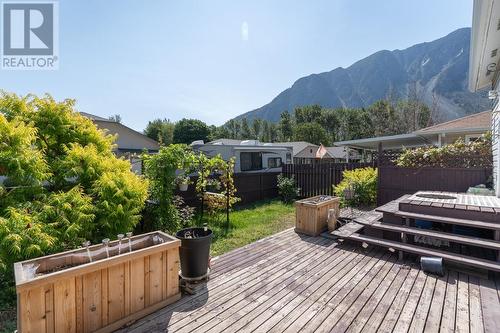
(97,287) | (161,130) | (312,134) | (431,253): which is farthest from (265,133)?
(97,287)

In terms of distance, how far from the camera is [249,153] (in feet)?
52.1

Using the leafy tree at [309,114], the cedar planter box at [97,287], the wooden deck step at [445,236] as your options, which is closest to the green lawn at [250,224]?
the cedar planter box at [97,287]

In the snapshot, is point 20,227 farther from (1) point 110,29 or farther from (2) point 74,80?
(2) point 74,80

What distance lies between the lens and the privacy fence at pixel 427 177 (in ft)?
20.8

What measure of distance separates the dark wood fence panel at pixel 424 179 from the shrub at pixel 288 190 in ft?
10.3

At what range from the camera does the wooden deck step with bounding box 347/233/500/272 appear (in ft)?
11.5

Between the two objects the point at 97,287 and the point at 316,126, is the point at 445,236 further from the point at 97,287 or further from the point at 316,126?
the point at 316,126

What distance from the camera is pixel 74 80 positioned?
8.86 metres

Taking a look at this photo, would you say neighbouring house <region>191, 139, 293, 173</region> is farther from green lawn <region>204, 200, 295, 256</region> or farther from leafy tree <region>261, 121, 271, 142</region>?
leafy tree <region>261, 121, 271, 142</region>

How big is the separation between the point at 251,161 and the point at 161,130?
1232 inches

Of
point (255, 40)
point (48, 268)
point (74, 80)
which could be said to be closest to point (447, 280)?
point (48, 268)

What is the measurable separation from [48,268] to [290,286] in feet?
9.01

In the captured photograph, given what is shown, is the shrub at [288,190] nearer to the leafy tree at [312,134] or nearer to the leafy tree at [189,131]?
the leafy tree at [312,134]

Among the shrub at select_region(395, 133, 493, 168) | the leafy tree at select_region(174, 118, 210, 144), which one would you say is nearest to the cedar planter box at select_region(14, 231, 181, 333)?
the shrub at select_region(395, 133, 493, 168)
